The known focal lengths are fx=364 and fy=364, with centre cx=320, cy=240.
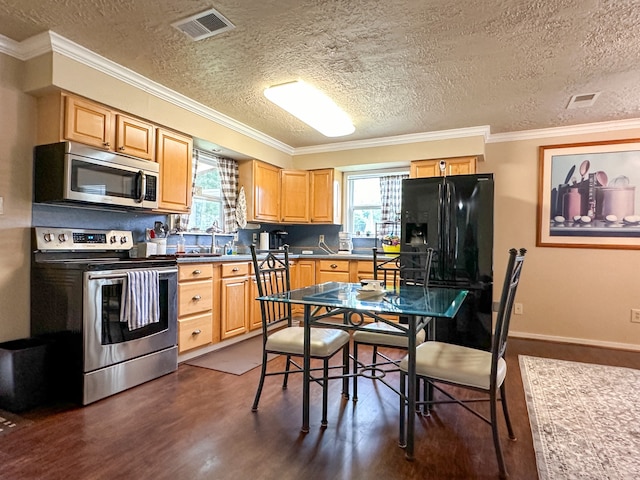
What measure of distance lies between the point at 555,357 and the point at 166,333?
11.6 ft

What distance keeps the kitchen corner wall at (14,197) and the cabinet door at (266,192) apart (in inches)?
90.3

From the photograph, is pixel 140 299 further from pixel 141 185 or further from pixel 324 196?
pixel 324 196

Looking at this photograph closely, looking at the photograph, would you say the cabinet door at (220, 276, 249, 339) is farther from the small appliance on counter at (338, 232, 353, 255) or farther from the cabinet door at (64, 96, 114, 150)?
the small appliance on counter at (338, 232, 353, 255)

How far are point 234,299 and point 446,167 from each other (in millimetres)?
2823

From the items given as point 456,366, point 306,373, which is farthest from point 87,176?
point 456,366

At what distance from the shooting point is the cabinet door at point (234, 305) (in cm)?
356

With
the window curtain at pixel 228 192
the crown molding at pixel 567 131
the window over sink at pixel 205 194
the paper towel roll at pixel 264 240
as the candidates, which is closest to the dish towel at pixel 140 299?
the window over sink at pixel 205 194

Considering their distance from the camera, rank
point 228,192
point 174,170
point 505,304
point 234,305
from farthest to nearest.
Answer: point 228,192
point 234,305
point 174,170
point 505,304

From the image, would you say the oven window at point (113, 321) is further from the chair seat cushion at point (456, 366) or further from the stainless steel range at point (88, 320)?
the chair seat cushion at point (456, 366)

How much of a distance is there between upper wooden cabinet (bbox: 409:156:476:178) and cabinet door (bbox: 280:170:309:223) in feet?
4.87

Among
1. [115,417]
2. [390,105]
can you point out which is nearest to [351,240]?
[390,105]

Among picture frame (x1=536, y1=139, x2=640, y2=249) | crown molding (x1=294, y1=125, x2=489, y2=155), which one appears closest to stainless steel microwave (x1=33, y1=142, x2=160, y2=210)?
crown molding (x1=294, y1=125, x2=489, y2=155)

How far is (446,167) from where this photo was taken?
14.0ft

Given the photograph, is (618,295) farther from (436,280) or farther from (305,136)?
(305,136)
